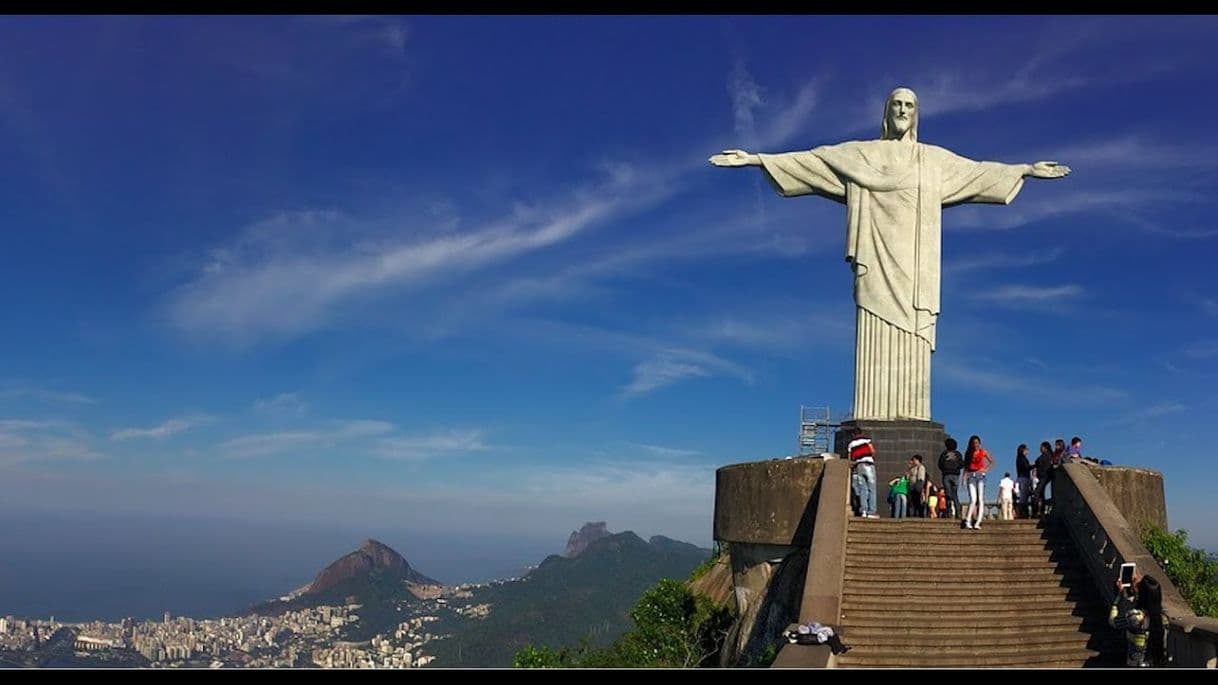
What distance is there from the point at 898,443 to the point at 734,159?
4.96m

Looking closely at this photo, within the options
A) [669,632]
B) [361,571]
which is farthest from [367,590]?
[669,632]

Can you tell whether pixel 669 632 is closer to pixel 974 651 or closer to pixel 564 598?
pixel 974 651

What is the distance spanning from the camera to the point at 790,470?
1259 centimetres

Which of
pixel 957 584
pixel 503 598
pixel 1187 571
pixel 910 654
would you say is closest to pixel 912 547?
pixel 957 584

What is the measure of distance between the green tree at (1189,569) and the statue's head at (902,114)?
679cm

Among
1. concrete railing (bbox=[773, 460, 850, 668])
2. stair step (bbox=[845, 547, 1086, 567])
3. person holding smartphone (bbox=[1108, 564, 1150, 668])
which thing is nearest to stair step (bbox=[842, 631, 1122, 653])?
concrete railing (bbox=[773, 460, 850, 668])

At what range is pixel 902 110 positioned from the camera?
50.2 ft

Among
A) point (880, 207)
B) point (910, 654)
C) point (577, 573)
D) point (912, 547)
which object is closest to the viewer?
point (910, 654)

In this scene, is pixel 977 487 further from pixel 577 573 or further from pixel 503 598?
pixel 577 573

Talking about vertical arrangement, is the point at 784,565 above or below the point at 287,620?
above

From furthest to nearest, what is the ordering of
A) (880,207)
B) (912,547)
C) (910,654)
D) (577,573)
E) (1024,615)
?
1. (577,573)
2. (880,207)
3. (912,547)
4. (1024,615)
5. (910,654)

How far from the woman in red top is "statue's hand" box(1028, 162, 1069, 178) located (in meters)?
5.19
